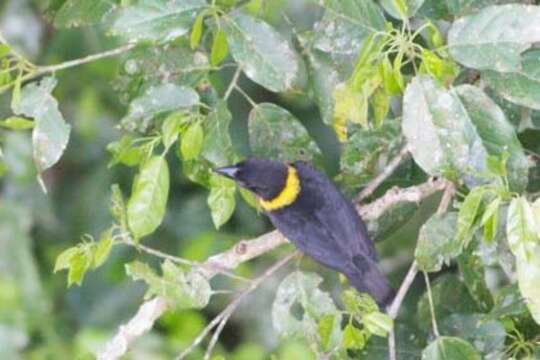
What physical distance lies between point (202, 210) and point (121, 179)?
11.2 inches

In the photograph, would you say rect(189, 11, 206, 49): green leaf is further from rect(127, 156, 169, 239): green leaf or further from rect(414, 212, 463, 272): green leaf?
rect(414, 212, 463, 272): green leaf

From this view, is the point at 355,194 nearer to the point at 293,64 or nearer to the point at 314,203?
the point at 314,203

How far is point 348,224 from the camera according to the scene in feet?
8.50

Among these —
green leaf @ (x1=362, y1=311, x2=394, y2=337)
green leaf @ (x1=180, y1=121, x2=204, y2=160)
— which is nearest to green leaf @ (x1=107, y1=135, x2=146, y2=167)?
green leaf @ (x1=180, y1=121, x2=204, y2=160)

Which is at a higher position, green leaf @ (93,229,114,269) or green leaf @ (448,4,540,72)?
green leaf @ (448,4,540,72)

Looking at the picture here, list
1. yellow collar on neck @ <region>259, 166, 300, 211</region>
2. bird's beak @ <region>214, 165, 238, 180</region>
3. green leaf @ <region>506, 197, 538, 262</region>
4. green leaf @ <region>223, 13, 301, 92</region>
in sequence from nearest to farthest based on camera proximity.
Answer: green leaf @ <region>506, 197, 538, 262</region>, green leaf @ <region>223, 13, 301, 92</region>, bird's beak @ <region>214, 165, 238, 180</region>, yellow collar on neck @ <region>259, 166, 300, 211</region>

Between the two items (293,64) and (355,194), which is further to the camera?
(355,194)

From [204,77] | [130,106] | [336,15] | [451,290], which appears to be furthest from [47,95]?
[451,290]

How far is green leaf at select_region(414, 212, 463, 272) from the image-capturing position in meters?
2.15

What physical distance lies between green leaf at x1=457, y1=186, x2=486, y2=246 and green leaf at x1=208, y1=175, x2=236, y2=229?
515 mm

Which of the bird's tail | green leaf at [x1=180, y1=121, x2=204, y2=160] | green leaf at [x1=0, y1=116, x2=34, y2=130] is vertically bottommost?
the bird's tail

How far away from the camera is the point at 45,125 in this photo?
7.50ft

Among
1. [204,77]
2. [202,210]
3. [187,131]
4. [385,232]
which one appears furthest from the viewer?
[202,210]

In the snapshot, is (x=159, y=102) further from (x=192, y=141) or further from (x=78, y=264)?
(x=78, y=264)
